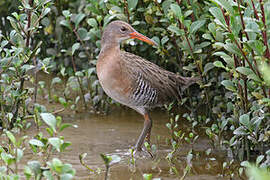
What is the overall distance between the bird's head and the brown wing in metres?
0.22

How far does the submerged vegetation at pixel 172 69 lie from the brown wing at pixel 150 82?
0.54ft

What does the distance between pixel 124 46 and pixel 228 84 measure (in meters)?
2.19

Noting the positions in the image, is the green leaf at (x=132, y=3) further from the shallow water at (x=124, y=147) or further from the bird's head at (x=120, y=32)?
the shallow water at (x=124, y=147)

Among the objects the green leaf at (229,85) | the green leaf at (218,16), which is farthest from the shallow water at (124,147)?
the green leaf at (218,16)

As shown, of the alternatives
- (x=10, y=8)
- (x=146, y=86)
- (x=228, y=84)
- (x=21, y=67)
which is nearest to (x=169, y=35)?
(x=146, y=86)

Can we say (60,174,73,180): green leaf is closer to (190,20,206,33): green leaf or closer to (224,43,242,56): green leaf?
(224,43,242,56): green leaf

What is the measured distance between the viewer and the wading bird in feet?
17.7

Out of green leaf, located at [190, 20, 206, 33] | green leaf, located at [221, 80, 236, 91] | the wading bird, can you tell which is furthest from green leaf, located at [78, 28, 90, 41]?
green leaf, located at [221, 80, 236, 91]

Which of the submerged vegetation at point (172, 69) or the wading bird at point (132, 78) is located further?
the wading bird at point (132, 78)

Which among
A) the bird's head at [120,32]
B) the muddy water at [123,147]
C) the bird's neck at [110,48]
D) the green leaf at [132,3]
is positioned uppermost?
the green leaf at [132,3]

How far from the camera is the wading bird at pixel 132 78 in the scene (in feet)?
17.7

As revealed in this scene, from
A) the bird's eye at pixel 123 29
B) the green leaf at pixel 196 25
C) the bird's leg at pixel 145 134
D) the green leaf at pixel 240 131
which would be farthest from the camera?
the bird's eye at pixel 123 29

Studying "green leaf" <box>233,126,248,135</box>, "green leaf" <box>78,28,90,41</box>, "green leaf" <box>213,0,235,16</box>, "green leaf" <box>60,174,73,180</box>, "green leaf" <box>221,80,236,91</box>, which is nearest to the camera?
"green leaf" <box>60,174,73,180</box>

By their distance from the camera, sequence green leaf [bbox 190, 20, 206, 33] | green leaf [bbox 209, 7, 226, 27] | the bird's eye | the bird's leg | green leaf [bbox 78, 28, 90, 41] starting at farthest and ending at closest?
green leaf [bbox 78, 28, 90, 41] → the bird's eye → the bird's leg → green leaf [bbox 190, 20, 206, 33] → green leaf [bbox 209, 7, 226, 27]
